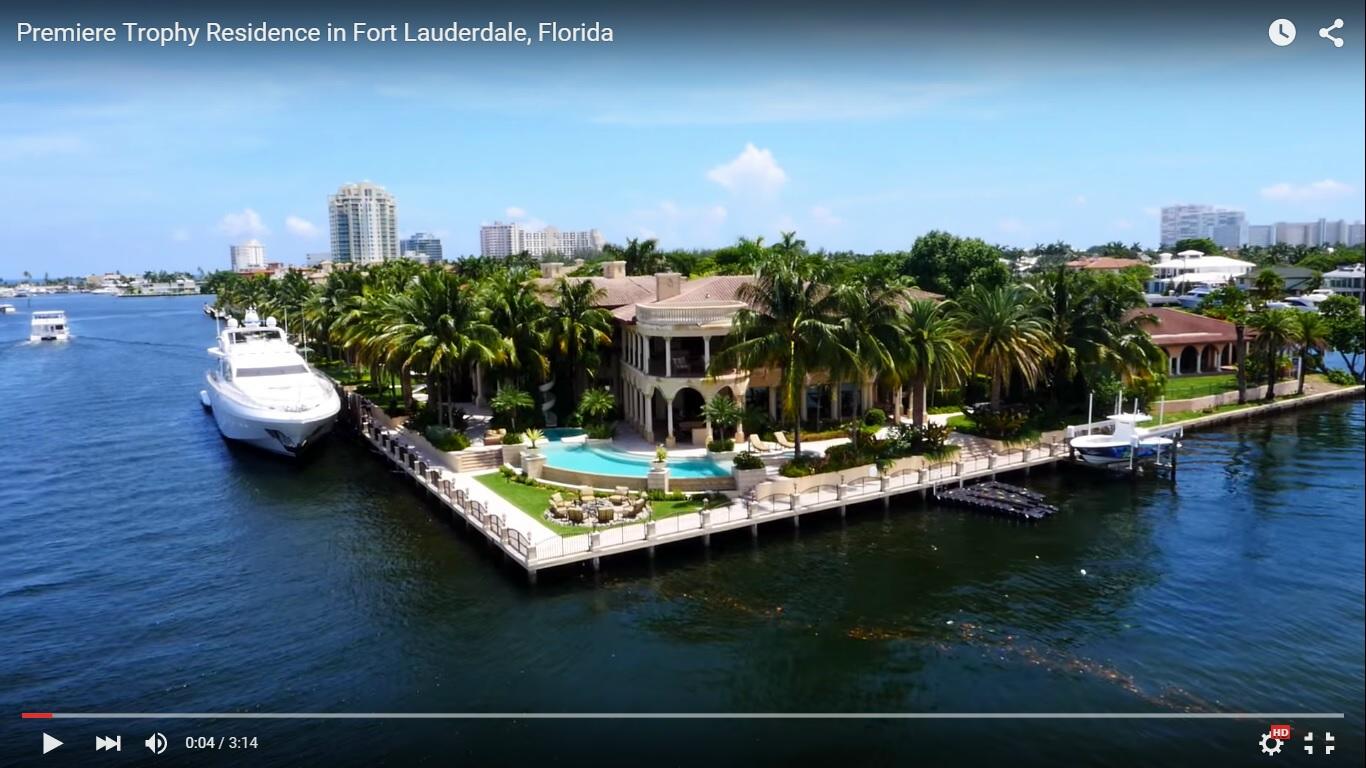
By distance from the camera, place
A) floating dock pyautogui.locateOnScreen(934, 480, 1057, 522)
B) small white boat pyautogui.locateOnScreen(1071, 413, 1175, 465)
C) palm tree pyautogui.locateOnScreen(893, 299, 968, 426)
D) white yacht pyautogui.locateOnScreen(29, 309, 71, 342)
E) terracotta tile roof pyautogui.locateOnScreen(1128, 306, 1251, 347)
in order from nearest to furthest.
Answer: floating dock pyautogui.locateOnScreen(934, 480, 1057, 522) < palm tree pyautogui.locateOnScreen(893, 299, 968, 426) < small white boat pyautogui.locateOnScreen(1071, 413, 1175, 465) < terracotta tile roof pyautogui.locateOnScreen(1128, 306, 1251, 347) < white yacht pyautogui.locateOnScreen(29, 309, 71, 342)

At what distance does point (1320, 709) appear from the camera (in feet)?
68.7

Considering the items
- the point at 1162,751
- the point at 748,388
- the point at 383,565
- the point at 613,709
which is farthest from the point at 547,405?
the point at 1162,751

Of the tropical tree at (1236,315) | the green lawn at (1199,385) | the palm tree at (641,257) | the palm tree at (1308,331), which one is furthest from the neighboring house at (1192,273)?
the palm tree at (641,257)

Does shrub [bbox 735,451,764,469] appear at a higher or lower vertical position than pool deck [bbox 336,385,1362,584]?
higher

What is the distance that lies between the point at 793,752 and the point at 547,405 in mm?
33349

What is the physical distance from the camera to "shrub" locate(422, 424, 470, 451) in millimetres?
45500

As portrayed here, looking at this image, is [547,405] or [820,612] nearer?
[820,612]

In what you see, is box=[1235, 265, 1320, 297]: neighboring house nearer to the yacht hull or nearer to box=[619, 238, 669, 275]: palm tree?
box=[619, 238, 669, 275]: palm tree

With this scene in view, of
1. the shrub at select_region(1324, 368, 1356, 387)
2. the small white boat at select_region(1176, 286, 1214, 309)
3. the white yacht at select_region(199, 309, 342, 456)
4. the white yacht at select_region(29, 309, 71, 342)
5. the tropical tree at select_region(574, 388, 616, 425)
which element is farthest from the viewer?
the white yacht at select_region(29, 309, 71, 342)

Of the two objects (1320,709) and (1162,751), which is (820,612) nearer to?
(1162,751)

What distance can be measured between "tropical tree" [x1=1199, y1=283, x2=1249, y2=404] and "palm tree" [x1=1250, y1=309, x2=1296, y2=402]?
0.96m

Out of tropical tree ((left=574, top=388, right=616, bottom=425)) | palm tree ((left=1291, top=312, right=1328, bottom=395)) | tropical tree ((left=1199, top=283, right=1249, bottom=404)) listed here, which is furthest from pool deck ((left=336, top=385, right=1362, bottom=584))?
palm tree ((left=1291, top=312, right=1328, bottom=395))

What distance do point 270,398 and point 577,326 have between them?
19086 mm

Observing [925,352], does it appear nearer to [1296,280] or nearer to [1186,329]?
[1186,329]
